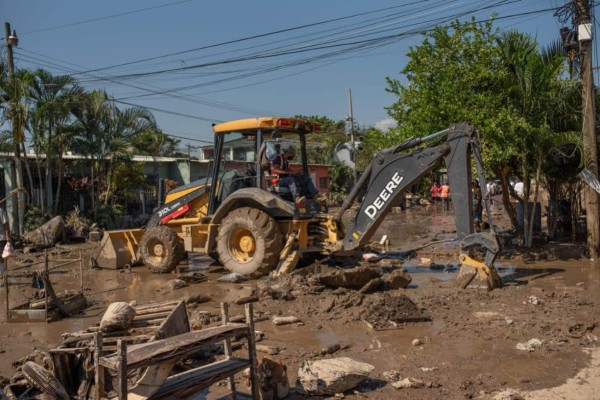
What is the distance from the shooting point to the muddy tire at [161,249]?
11.5m

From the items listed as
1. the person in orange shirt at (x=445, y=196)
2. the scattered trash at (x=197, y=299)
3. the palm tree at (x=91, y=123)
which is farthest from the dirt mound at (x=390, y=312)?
the person in orange shirt at (x=445, y=196)

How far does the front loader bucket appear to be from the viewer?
12.5m

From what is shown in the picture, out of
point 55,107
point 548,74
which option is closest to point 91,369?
point 548,74

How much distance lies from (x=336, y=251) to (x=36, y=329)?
16.2 feet

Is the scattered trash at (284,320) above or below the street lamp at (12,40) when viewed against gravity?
below

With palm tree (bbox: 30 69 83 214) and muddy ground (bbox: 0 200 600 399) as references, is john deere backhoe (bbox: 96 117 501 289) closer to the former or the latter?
muddy ground (bbox: 0 200 600 399)

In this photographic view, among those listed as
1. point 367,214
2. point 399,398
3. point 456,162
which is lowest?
point 399,398

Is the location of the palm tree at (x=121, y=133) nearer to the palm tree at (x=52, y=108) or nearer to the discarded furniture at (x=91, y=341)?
the palm tree at (x=52, y=108)

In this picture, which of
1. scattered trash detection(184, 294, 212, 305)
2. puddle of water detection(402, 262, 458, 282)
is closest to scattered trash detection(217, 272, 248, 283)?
scattered trash detection(184, 294, 212, 305)

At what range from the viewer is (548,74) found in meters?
11.9

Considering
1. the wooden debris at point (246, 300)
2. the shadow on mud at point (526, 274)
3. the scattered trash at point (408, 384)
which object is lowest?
the scattered trash at point (408, 384)

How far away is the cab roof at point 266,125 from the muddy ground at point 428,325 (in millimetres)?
2581

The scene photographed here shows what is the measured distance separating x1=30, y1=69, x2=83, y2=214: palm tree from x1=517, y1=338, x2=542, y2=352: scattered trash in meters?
16.2

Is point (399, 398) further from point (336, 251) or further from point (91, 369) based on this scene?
point (336, 251)
